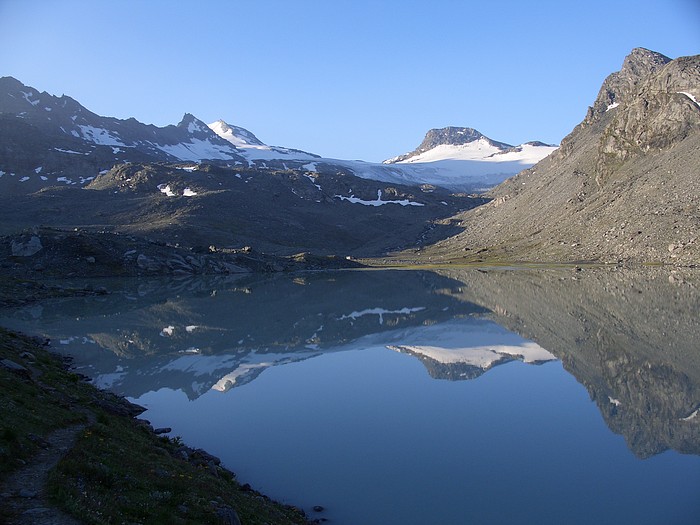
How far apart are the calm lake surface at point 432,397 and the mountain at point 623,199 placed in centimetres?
4799

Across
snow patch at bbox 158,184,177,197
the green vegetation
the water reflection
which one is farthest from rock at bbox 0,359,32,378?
snow patch at bbox 158,184,177,197

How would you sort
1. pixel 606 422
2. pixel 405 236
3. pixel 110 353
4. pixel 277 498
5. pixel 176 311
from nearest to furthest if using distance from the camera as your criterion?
1. pixel 277 498
2. pixel 606 422
3. pixel 110 353
4. pixel 176 311
5. pixel 405 236

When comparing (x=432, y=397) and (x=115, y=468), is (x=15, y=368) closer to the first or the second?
(x=115, y=468)

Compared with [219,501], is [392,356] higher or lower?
lower

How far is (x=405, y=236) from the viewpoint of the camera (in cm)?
17762

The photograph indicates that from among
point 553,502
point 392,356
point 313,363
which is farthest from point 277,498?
point 392,356

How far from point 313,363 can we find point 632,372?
15392 millimetres

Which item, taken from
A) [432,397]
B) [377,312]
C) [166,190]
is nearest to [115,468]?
[432,397]

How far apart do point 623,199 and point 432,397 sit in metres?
103

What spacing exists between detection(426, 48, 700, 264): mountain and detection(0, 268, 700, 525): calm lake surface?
48.0 meters

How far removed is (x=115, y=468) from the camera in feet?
35.3

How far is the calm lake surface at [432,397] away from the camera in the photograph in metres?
12.9

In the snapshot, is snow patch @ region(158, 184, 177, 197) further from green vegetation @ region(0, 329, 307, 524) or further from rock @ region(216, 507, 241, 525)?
rock @ region(216, 507, 241, 525)

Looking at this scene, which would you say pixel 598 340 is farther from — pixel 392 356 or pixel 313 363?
pixel 313 363
